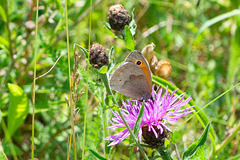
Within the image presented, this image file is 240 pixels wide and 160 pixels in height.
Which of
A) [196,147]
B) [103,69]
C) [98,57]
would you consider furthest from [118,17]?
[196,147]

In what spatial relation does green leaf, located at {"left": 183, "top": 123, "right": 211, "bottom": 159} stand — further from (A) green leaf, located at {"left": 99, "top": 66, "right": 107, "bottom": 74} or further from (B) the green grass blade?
(B) the green grass blade

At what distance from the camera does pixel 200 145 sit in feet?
4.25

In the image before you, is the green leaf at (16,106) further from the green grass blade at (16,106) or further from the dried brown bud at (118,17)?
the dried brown bud at (118,17)

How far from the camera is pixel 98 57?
133cm

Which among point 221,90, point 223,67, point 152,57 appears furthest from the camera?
point 223,67

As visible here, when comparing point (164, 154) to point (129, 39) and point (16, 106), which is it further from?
point (16, 106)

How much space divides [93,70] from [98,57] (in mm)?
89

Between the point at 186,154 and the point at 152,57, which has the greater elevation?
the point at 152,57

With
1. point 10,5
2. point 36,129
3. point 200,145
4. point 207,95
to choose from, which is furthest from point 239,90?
point 10,5

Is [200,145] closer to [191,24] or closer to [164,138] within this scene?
[164,138]

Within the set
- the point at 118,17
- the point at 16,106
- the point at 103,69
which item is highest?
the point at 118,17

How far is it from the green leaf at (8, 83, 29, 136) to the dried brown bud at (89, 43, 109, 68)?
693 mm

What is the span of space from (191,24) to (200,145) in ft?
7.03

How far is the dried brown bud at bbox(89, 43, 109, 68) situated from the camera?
1.33 metres
